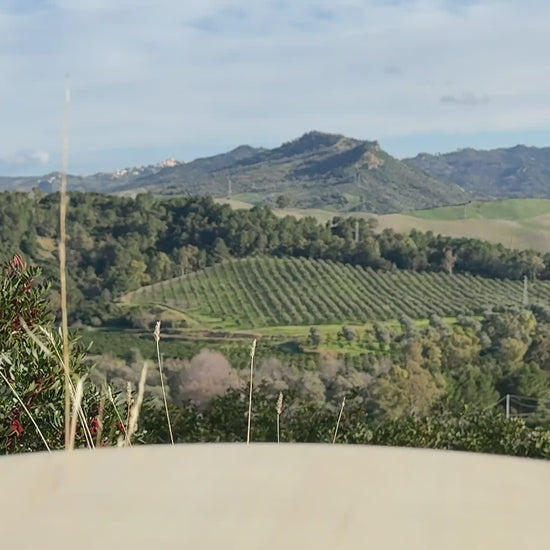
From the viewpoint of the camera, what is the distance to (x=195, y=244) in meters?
49.5

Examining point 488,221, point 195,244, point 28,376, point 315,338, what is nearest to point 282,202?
point 488,221

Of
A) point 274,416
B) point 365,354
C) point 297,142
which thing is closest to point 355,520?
point 274,416

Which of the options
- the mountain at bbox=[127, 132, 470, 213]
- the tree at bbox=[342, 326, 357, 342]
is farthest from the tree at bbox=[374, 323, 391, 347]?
the mountain at bbox=[127, 132, 470, 213]

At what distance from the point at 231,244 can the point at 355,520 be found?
157 ft

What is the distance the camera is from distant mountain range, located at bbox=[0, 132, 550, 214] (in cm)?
8706

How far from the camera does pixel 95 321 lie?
37.3 m

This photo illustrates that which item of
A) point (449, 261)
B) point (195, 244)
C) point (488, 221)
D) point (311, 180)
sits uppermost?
point (311, 180)

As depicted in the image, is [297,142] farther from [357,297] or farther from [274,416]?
[274,416]

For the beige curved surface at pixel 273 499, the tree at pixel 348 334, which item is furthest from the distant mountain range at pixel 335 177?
the beige curved surface at pixel 273 499

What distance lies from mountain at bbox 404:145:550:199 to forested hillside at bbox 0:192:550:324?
80.2 meters

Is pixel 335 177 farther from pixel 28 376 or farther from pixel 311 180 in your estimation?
pixel 28 376

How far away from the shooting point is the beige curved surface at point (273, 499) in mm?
886

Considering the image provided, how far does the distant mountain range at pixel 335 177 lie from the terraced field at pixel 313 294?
2741 centimetres

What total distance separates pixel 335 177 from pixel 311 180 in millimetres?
3395
